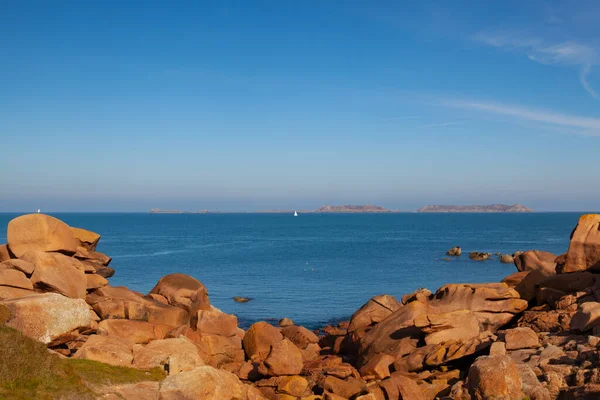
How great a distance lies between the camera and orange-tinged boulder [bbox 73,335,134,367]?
25.5 metres

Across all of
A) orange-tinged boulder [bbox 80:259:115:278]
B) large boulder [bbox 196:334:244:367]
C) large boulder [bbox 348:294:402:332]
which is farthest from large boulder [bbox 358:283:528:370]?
orange-tinged boulder [bbox 80:259:115:278]

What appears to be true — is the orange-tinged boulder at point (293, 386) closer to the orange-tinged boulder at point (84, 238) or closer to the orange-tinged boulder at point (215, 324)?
the orange-tinged boulder at point (215, 324)

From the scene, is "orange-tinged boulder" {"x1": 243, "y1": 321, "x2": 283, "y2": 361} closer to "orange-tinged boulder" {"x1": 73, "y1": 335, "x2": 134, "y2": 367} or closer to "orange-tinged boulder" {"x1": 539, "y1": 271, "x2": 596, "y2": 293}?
"orange-tinged boulder" {"x1": 73, "y1": 335, "x2": 134, "y2": 367}

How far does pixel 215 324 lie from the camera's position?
3656cm

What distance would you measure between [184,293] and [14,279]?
1189 cm

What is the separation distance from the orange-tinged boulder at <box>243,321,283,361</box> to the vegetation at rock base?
10520 mm

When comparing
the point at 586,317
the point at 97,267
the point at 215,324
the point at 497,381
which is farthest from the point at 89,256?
the point at 586,317

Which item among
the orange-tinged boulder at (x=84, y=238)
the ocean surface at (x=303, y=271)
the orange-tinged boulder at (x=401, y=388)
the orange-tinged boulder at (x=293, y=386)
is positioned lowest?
the ocean surface at (x=303, y=271)

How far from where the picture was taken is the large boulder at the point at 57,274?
1294 inches

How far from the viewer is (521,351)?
87.5 feet

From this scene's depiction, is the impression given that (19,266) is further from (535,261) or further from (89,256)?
(535,261)

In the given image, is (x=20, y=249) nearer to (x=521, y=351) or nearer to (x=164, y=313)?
(x=164, y=313)

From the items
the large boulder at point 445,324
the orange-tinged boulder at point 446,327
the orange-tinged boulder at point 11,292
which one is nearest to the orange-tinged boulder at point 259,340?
the large boulder at point 445,324

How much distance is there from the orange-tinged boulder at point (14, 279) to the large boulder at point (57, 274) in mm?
546
